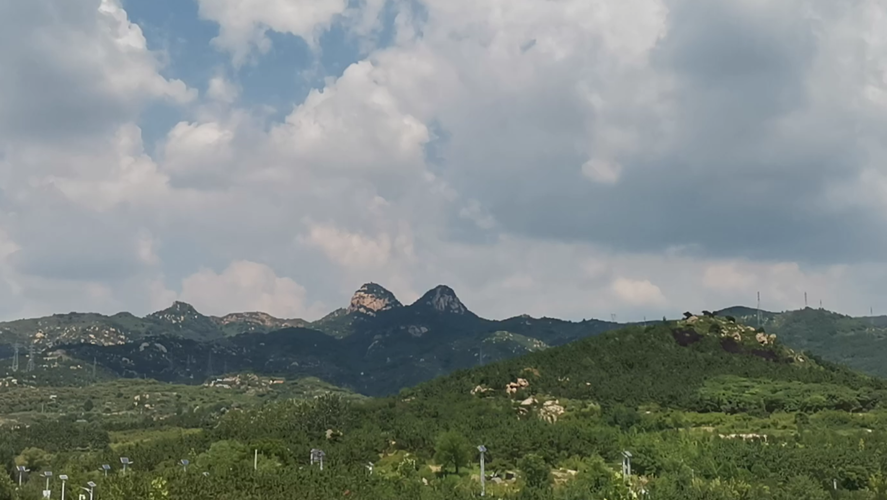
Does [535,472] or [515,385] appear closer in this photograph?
[535,472]

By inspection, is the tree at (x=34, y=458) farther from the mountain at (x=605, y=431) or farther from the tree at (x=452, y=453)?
the tree at (x=452, y=453)

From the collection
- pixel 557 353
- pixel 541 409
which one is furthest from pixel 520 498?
pixel 557 353

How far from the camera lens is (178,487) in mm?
65750

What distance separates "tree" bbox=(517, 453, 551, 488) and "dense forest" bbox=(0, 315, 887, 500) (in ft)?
0.55

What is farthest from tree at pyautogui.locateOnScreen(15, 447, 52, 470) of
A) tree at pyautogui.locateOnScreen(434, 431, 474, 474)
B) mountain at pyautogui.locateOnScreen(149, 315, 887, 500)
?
tree at pyautogui.locateOnScreen(434, 431, 474, 474)

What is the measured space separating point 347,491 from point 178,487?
49.4 feet

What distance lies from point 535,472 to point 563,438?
2015 centimetres

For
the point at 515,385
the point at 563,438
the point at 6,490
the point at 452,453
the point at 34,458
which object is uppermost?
the point at 515,385

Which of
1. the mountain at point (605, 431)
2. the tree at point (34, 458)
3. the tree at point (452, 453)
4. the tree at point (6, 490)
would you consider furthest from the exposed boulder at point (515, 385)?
the tree at point (6, 490)

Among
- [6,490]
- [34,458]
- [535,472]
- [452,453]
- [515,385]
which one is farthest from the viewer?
[515,385]

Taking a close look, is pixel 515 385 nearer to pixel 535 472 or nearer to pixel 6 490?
pixel 535 472

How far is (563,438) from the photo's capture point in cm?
10606

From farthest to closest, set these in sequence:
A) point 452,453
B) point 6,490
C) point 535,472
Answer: point 452,453 → point 6,490 → point 535,472

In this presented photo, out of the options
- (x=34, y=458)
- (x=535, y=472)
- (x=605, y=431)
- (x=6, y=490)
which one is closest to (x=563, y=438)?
(x=605, y=431)
